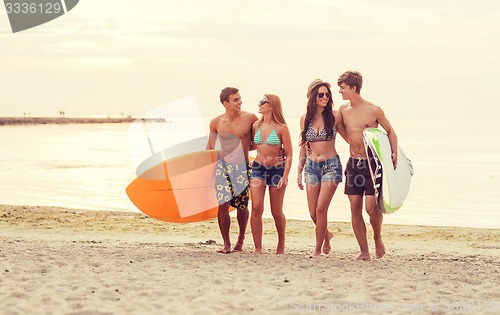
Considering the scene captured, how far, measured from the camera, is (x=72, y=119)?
13888 cm

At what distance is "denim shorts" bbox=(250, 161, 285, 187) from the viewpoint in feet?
25.6

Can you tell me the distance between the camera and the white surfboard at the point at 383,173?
745cm

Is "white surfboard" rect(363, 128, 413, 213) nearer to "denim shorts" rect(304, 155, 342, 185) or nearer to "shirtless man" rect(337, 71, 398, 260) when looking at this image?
"shirtless man" rect(337, 71, 398, 260)

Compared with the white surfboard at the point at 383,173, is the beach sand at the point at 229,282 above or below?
below

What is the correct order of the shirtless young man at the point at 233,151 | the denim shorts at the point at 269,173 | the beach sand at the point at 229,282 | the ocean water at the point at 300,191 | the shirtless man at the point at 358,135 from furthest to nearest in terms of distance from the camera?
the ocean water at the point at 300,191 < the shirtless young man at the point at 233,151 < the denim shorts at the point at 269,173 < the shirtless man at the point at 358,135 < the beach sand at the point at 229,282

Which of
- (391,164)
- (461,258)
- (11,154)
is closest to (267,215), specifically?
(461,258)

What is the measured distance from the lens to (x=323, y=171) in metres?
7.69

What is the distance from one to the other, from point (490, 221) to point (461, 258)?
7082 mm

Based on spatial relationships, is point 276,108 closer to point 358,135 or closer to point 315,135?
point 315,135

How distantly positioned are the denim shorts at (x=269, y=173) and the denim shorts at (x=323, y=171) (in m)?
0.28

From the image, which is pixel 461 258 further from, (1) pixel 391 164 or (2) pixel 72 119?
(2) pixel 72 119

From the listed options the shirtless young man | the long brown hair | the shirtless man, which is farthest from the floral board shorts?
the shirtless man

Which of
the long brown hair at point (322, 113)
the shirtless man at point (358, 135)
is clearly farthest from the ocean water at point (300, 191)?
the shirtless man at point (358, 135)

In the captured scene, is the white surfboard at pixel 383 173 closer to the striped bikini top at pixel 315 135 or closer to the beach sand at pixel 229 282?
the striped bikini top at pixel 315 135
